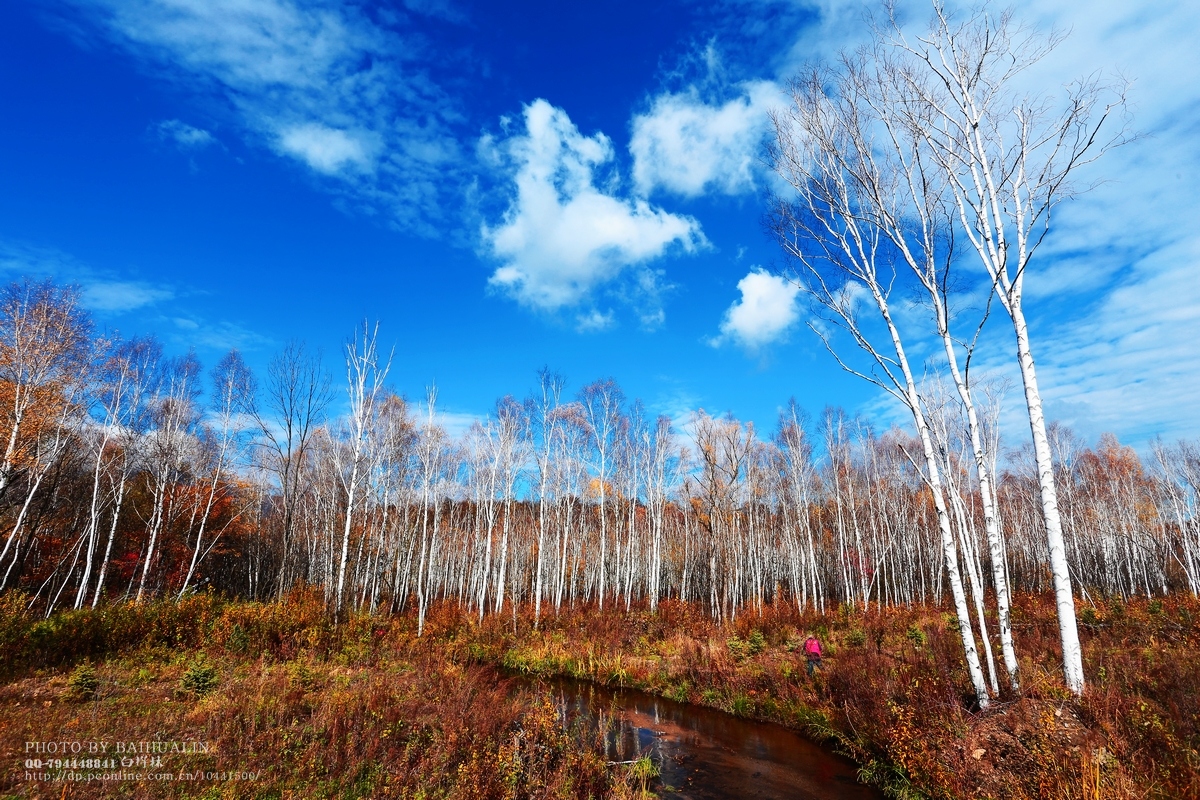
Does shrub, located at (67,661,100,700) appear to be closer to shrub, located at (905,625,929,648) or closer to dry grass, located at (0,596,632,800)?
dry grass, located at (0,596,632,800)

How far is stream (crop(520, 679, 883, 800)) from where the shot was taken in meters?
7.41

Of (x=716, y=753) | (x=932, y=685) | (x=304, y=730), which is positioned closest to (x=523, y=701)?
(x=716, y=753)

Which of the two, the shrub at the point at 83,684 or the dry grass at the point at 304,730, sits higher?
the shrub at the point at 83,684

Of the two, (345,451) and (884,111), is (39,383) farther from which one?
(884,111)

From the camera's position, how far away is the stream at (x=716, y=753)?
741 centimetres

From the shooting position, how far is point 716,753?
29.4 feet

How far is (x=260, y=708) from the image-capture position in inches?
308

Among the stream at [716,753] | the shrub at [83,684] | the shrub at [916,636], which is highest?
the shrub at [83,684]

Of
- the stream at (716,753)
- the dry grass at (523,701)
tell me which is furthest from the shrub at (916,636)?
the stream at (716,753)

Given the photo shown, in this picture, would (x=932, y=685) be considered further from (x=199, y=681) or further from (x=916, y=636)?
(x=199, y=681)

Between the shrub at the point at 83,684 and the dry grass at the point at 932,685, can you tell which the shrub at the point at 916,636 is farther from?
the shrub at the point at 83,684

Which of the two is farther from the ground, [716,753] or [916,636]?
[916,636]

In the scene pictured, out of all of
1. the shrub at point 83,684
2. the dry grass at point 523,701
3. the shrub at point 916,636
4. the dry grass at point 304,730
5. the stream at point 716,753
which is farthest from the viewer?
the shrub at point 916,636

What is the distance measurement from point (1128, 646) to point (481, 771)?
1500cm
